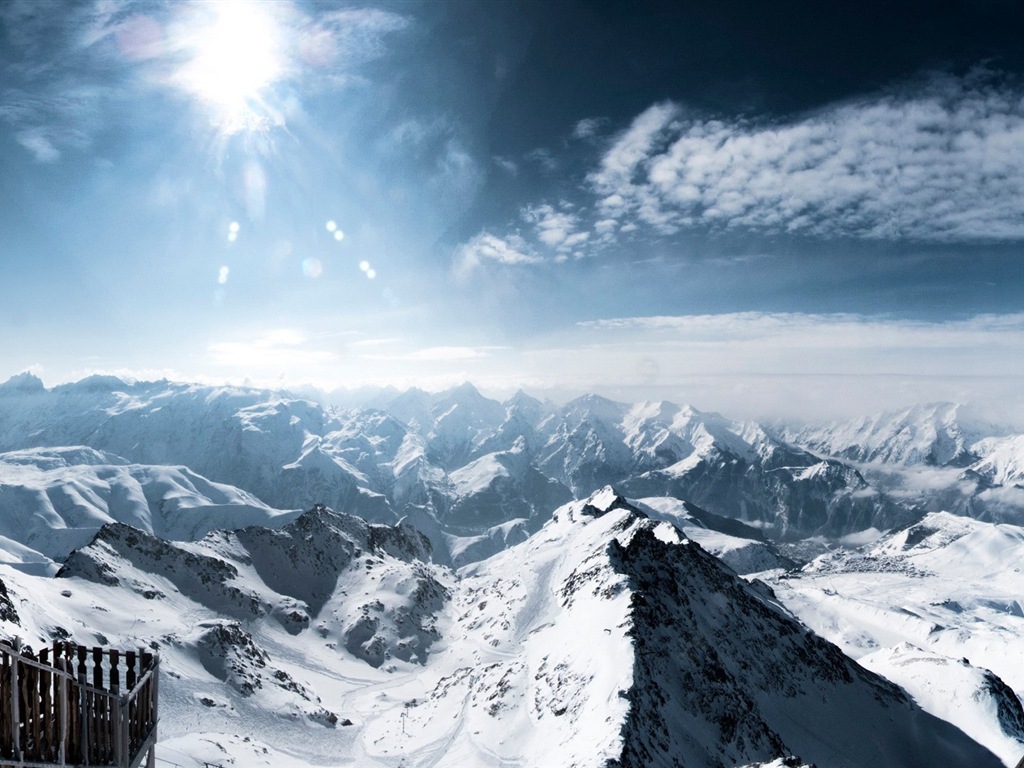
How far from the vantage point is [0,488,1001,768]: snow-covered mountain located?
73562mm

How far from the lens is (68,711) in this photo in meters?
11.0

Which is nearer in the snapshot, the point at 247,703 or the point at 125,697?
the point at 125,697

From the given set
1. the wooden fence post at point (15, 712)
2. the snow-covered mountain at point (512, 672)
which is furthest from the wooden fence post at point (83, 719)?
the snow-covered mountain at point (512, 672)

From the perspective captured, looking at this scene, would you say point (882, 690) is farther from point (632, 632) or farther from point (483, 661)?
point (483, 661)

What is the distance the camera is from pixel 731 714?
79312mm

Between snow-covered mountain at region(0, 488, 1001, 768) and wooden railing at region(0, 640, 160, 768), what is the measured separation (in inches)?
2189

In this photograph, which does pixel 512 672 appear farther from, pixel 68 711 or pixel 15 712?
pixel 15 712

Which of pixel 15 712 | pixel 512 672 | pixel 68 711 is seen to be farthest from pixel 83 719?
pixel 512 672

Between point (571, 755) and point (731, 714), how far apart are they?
2869 cm

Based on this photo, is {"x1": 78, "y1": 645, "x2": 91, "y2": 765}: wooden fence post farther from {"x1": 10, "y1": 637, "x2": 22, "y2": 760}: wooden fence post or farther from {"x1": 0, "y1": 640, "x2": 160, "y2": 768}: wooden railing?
{"x1": 10, "y1": 637, "x2": 22, "y2": 760}: wooden fence post

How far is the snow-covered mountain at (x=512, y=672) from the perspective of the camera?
241 feet

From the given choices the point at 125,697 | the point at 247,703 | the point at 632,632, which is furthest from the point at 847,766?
the point at 125,697

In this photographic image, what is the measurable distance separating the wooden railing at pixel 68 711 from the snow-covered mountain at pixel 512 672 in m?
55.6

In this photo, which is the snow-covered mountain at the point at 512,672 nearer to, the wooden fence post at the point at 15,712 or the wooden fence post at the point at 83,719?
the wooden fence post at the point at 83,719
